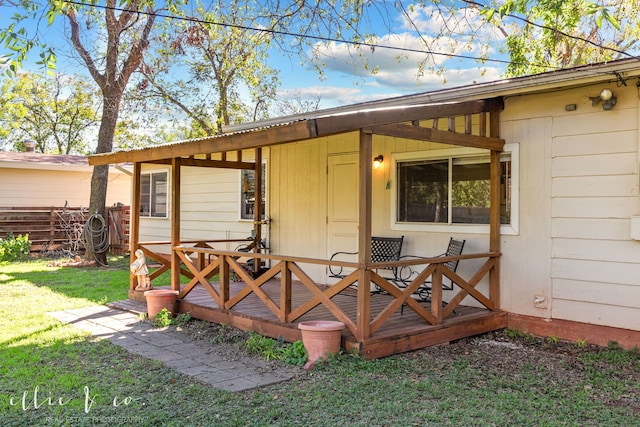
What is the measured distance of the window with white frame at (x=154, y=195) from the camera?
38.8ft

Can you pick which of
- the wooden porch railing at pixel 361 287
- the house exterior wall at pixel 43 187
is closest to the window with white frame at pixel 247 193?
the wooden porch railing at pixel 361 287

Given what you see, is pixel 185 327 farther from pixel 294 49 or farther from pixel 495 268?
pixel 294 49

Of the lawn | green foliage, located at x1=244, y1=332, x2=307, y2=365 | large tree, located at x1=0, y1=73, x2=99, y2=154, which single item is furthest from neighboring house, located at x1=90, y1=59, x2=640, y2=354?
large tree, located at x1=0, y1=73, x2=99, y2=154

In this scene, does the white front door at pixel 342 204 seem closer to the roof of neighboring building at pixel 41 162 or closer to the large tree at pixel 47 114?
the roof of neighboring building at pixel 41 162

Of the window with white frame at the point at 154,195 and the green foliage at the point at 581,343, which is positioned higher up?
the window with white frame at the point at 154,195

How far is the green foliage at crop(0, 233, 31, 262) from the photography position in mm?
12164

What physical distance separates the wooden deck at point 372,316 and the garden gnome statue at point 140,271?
846 mm

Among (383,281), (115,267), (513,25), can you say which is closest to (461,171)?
(383,281)

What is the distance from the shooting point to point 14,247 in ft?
40.8

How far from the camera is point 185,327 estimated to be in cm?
596

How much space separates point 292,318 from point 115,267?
7.61 metres

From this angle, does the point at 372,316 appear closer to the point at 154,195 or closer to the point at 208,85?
the point at 154,195

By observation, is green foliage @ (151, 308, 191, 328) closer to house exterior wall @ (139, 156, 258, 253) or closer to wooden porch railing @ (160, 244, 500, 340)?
wooden porch railing @ (160, 244, 500, 340)

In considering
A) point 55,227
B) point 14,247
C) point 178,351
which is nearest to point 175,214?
point 178,351
